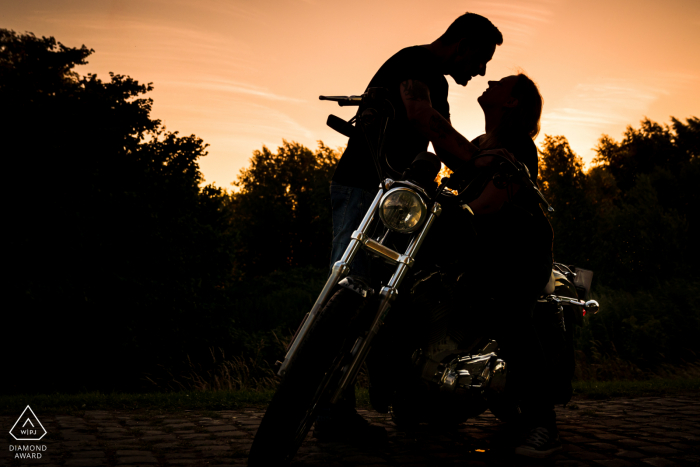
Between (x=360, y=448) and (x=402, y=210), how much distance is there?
1.43 metres

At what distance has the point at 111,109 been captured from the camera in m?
19.7

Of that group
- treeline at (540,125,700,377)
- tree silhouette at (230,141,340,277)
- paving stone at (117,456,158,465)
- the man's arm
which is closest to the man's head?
the man's arm

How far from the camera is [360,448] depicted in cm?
329

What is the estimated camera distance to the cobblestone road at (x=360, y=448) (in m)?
3.05

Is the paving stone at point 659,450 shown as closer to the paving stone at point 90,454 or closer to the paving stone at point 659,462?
the paving stone at point 659,462

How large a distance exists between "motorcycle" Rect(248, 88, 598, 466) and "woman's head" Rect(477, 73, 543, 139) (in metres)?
0.63

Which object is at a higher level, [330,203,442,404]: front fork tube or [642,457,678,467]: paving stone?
[330,203,442,404]: front fork tube

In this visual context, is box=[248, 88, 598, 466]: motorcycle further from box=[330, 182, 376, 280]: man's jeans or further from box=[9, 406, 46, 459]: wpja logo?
box=[9, 406, 46, 459]: wpja logo

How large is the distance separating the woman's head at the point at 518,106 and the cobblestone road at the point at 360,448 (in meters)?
1.65

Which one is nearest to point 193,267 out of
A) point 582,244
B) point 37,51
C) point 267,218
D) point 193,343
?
point 193,343

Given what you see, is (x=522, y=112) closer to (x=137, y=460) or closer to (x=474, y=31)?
(x=474, y=31)

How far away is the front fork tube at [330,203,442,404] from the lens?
2459 millimetres

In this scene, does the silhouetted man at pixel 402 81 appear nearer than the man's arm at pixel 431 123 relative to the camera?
No

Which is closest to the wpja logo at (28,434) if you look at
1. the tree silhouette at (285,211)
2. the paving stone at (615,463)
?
the paving stone at (615,463)
